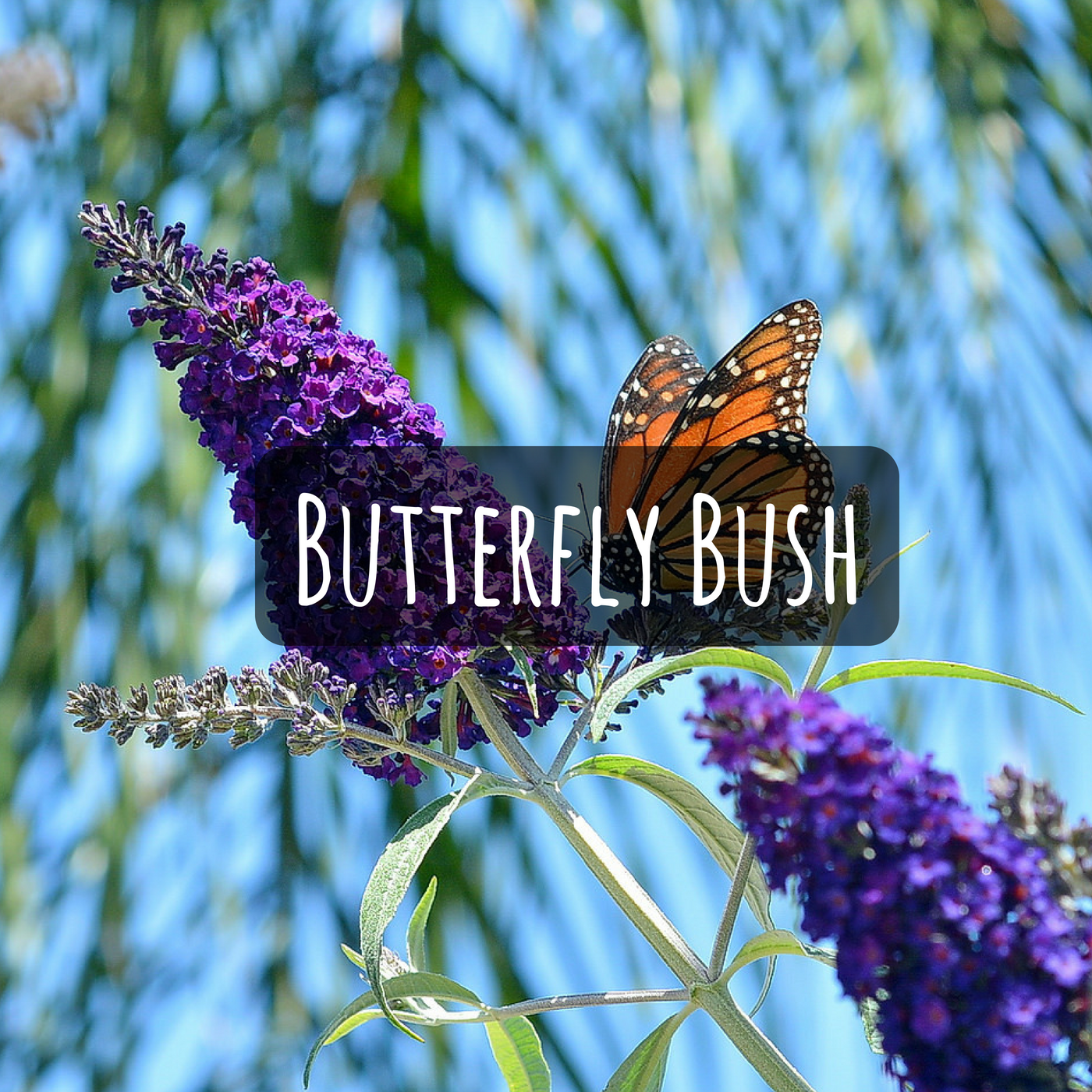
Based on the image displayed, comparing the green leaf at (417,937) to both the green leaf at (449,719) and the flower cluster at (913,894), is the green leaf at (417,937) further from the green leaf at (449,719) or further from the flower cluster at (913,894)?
the flower cluster at (913,894)

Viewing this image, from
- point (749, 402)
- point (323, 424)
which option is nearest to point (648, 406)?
point (749, 402)

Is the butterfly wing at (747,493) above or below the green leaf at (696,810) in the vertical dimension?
above

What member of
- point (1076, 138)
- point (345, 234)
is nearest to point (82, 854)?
point (345, 234)

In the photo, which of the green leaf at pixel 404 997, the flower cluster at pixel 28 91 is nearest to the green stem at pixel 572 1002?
the green leaf at pixel 404 997

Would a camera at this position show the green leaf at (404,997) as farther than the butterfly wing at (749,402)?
No

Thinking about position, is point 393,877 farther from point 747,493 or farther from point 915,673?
point 747,493
